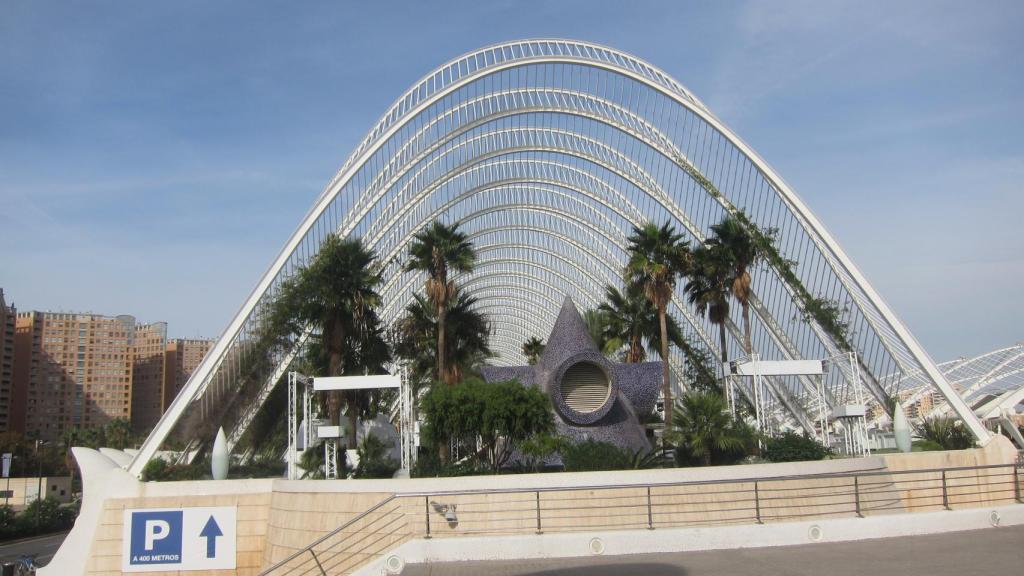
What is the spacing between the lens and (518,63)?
44.5 m

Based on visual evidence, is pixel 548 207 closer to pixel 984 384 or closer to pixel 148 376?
pixel 984 384

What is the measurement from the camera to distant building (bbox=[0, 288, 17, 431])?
118 m

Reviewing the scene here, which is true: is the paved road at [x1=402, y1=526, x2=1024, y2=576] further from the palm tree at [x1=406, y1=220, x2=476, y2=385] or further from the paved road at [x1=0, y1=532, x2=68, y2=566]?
the paved road at [x1=0, y1=532, x2=68, y2=566]

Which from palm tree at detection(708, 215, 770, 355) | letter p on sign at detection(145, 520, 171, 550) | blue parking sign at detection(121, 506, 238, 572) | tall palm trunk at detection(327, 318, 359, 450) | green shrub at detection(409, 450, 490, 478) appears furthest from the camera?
palm tree at detection(708, 215, 770, 355)

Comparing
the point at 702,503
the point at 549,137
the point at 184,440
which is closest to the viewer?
the point at 702,503

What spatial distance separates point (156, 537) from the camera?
936 inches

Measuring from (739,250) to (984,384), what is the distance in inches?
1628

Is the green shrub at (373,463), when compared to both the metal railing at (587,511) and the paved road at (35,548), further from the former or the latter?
the paved road at (35,548)

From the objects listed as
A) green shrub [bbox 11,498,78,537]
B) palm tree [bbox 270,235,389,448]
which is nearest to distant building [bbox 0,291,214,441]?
green shrub [bbox 11,498,78,537]

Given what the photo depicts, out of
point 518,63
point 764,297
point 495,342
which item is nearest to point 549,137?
point 518,63

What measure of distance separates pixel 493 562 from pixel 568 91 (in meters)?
39.7

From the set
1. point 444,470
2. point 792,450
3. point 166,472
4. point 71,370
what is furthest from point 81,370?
point 792,450

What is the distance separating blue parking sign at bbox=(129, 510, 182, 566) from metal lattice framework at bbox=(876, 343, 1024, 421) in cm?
4852

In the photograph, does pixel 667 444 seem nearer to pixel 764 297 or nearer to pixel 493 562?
pixel 493 562
